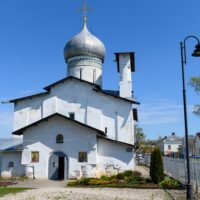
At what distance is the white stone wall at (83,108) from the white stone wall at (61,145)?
9.08 ft

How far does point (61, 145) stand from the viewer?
2312cm

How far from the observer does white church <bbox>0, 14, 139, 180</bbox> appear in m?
22.9

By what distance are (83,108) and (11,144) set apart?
736 cm

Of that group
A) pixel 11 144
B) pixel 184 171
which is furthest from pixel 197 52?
pixel 11 144

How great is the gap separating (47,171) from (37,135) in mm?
2880

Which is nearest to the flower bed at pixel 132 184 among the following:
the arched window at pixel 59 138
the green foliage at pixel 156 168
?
the green foliage at pixel 156 168

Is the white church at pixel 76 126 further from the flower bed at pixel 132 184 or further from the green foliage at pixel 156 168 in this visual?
the green foliage at pixel 156 168

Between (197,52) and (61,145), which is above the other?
(197,52)

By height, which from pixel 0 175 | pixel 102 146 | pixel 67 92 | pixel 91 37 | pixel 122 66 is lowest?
pixel 0 175

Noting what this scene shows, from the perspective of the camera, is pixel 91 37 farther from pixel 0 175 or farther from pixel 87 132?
pixel 0 175

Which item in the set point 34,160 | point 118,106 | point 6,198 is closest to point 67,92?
point 118,106

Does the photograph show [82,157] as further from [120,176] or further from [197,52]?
[197,52]

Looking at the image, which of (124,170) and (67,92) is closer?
(124,170)

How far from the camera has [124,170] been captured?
23.8 metres
